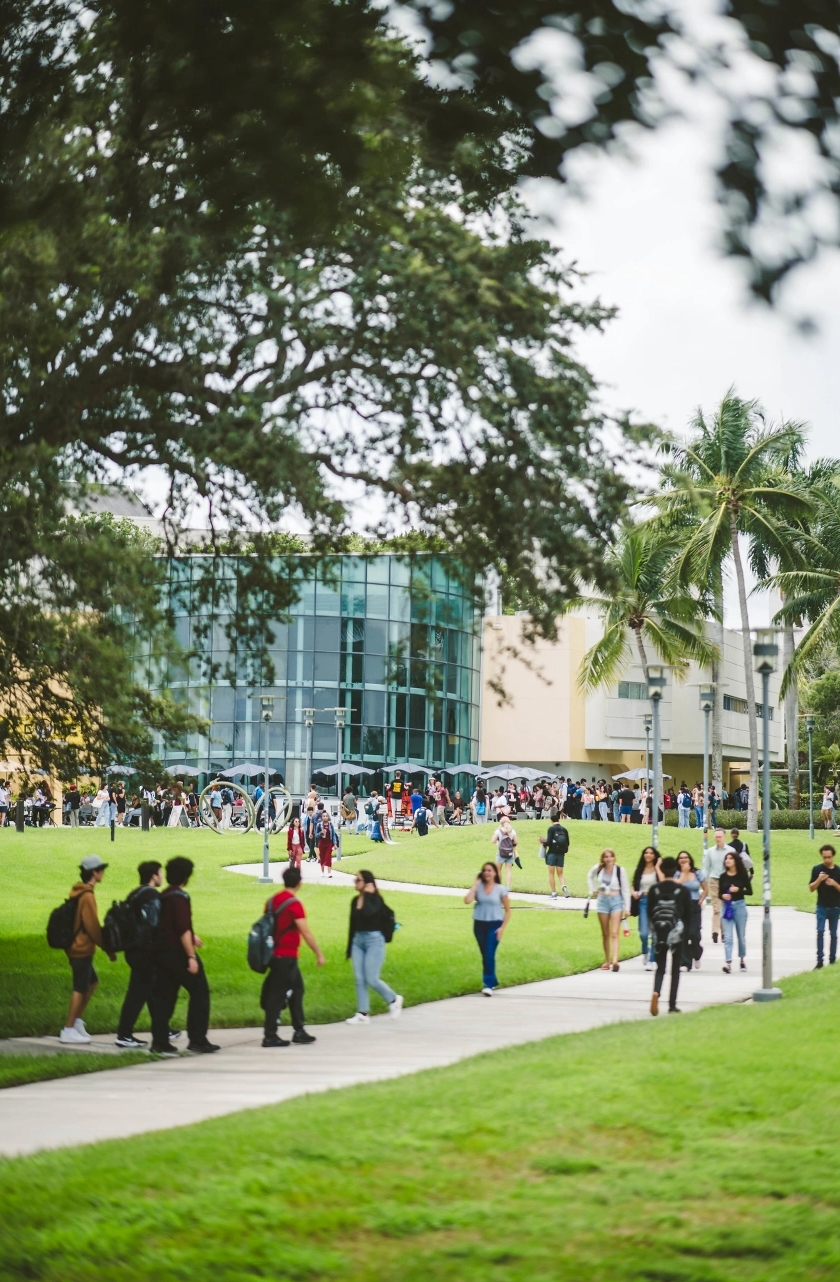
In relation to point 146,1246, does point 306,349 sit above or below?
above

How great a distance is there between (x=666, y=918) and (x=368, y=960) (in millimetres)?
3177

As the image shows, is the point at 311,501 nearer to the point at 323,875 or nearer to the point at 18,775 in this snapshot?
the point at 18,775

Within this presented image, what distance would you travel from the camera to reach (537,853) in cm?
4384

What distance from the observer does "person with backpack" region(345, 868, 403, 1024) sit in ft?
51.2

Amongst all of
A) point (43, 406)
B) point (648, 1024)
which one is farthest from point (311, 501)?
point (648, 1024)

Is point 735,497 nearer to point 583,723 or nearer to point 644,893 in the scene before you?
point 644,893

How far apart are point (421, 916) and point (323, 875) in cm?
986

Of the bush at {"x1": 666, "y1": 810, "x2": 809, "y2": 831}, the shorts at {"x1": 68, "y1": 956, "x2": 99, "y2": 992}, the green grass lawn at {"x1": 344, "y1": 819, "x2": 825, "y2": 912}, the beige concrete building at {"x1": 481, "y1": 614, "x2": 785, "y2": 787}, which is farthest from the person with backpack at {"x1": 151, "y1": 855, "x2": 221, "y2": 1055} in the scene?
the beige concrete building at {"x1": 481, "y1": 614, "x2": 785, "y2": 787}

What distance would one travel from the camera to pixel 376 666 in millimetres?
67812

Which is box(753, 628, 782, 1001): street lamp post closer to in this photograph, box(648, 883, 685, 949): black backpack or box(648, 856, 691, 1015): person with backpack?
box(648, 856, 691, 1015): person with backpack

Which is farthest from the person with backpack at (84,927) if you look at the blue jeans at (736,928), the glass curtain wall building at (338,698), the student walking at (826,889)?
the glass curtain wall building at (338,698)

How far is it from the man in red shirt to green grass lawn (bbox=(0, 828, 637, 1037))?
2108 mm

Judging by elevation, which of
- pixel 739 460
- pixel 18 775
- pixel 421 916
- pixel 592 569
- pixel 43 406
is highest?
pixel 739 460

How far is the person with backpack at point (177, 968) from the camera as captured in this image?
13133 millimetres
